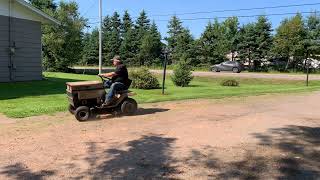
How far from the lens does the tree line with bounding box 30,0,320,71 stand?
44344 millimetres

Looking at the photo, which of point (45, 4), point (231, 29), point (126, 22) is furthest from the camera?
point (126, 22)

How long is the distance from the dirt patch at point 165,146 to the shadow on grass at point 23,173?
0.01m

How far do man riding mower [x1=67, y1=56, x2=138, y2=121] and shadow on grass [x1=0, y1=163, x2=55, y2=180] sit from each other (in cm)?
397

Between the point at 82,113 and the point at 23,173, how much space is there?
4.28 meters

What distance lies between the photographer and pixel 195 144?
7.86 metres

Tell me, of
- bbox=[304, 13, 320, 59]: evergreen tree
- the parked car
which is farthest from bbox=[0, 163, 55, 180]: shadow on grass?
bbox=[304, 13, 320, 59]: evergreen tree

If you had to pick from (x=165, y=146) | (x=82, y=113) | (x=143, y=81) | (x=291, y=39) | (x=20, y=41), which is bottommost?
(x=165, y=146)

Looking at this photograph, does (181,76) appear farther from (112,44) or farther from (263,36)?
(112,44)

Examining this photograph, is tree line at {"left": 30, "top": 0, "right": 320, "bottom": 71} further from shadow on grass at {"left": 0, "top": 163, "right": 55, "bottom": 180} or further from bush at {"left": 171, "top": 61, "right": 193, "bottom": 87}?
shadow on grass at {"left": 0, "top": 163, "right": 55, "bottom": 180}

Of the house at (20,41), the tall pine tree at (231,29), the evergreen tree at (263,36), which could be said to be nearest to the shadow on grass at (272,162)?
the house at (20,41)

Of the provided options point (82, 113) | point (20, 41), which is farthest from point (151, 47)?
point (82, 113)

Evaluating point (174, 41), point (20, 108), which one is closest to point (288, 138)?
point (20, 108)

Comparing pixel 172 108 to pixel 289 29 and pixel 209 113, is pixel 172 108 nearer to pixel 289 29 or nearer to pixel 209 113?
pixel 209 113

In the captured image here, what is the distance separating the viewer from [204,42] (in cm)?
6194
